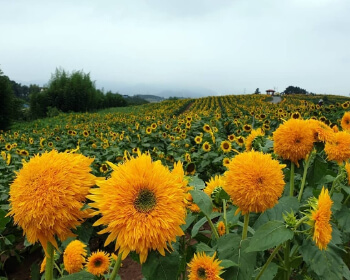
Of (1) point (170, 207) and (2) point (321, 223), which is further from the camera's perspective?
(2) point (321, 223)

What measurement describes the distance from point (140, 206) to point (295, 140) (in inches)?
34.8

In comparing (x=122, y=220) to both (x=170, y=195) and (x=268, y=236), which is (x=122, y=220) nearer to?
(x=170, y=195)

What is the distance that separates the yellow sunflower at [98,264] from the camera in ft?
4.13

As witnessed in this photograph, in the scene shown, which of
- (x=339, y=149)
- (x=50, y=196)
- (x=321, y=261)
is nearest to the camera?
(x=50, y=196)

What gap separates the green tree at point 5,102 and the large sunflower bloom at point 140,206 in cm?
2591

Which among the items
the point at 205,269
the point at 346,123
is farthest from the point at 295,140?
the point at 346,123

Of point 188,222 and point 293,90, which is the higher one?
point 293,90

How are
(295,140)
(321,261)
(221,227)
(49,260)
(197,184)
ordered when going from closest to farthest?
1. (49,260)
2. (197,184)
3. (321,261)
4. (295,140)
5. (221,227)

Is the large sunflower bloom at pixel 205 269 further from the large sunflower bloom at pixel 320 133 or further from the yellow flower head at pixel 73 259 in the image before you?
the large sunflower bloom at pixel 320 133

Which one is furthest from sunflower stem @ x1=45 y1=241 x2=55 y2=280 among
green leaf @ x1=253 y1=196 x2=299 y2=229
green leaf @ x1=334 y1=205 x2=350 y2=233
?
green leaf @ x1=334 y1=205 x2=350 y2=233

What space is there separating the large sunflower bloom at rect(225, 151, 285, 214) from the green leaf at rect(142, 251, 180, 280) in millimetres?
353

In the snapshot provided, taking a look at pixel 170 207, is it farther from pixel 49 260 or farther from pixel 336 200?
pixel 336 200

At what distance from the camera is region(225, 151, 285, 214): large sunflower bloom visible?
101cm

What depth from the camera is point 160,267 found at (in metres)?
0.75
